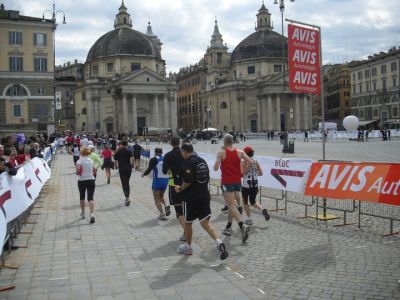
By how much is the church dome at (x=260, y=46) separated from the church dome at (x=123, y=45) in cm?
1951

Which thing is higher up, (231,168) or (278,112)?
(278,112)

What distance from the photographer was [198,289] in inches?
258

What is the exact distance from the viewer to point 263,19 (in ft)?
344

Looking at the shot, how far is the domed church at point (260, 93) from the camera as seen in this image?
96250mm

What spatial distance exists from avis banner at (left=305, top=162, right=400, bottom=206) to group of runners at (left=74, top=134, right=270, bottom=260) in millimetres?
1294

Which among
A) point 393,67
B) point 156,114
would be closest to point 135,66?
point 156,114

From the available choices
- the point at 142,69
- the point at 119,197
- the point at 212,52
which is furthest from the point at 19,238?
the point at 212,52

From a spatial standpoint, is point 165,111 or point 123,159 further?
point 165,111

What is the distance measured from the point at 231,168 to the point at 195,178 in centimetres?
212

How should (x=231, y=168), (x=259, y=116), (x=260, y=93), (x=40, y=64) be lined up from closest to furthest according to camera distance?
(x=231, y=168)
(x=40, y=64)
(x=260, y=93)
(x=259, y=116)

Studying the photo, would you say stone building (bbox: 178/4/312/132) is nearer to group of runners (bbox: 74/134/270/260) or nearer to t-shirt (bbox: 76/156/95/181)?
group of runners (bbox: 74/134/270/260)

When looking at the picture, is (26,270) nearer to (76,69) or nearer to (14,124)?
(14,124)

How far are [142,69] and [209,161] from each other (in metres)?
71.8

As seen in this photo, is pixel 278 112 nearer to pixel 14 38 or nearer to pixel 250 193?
pixel 14 38
